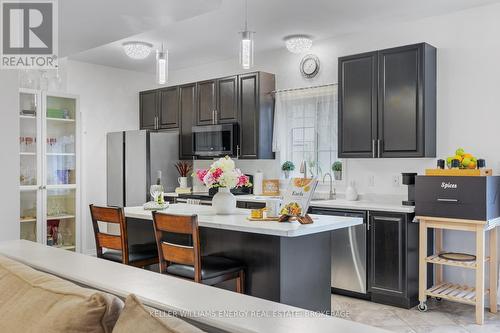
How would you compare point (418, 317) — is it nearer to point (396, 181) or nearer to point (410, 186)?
point (410, 186)

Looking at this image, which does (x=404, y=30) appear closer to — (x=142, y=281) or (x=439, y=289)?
(x=439, y=289)

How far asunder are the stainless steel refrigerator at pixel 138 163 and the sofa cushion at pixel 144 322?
15.5ft

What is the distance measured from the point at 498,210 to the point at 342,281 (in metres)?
1.50

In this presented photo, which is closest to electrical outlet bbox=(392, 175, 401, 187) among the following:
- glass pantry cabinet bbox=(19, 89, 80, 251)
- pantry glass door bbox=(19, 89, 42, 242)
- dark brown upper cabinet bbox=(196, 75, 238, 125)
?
dark brown upper cabinet bbox=(196, 75, 238, 125)

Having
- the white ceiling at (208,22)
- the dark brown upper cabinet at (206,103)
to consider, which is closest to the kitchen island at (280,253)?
the white ceiling at (208,22)

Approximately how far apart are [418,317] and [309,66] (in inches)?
114

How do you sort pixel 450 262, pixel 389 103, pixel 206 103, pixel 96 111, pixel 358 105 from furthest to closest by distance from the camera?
pixel 96 111
pixel 206 103
pixel 358 105
pixel 389 103
pixel 450 262

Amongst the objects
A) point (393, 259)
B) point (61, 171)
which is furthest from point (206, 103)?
point (393, 259)

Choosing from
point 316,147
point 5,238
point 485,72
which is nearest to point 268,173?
point 316,147

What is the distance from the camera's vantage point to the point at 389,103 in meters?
4.20

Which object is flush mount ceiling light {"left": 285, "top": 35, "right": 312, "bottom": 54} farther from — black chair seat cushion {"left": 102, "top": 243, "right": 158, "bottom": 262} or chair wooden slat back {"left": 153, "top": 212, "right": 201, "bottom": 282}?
chair wooden slat back {"left": 153, "top": 212, "right": 201, "bottom": 282}

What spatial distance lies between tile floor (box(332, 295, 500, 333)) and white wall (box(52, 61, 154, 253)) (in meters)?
3.62

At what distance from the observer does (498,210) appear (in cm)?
372

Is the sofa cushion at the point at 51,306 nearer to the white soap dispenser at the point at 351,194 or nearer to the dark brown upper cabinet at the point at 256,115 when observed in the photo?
the white soap dispenser at the point at 351,194
